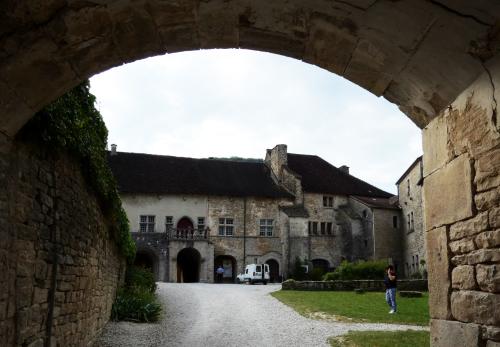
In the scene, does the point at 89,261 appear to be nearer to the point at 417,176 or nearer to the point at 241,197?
the point at 417,176

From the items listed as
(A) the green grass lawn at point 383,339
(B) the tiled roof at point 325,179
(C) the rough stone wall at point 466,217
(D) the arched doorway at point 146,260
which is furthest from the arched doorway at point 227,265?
(C) the rough stone wall at point 466,217

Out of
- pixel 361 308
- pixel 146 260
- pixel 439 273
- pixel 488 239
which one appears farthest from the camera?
pixel 146 260

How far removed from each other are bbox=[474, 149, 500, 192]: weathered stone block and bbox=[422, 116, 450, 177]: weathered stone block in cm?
56

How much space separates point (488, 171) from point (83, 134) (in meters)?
6.06

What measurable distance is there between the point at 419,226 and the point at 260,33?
1319 inches

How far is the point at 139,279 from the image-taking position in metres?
19.7

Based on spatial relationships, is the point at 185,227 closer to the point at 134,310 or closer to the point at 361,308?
the point at 361,308

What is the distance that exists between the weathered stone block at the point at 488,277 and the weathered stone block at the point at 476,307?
5cm

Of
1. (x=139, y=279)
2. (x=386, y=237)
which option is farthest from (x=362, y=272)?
(x=139, y=279)

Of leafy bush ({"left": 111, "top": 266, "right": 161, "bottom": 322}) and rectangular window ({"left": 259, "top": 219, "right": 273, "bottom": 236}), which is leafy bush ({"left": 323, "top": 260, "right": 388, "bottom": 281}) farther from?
leafy bush ({"left": 111, "top": 266, "right": 161, "bottom": 322})

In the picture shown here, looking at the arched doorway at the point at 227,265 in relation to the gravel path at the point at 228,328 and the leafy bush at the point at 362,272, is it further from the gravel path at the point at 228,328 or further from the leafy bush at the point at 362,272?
the gravel path at the point at 228,328

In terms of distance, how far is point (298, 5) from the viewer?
3.95m

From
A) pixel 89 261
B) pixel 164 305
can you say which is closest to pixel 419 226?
pixel 164 305

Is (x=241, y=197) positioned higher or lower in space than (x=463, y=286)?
higher
